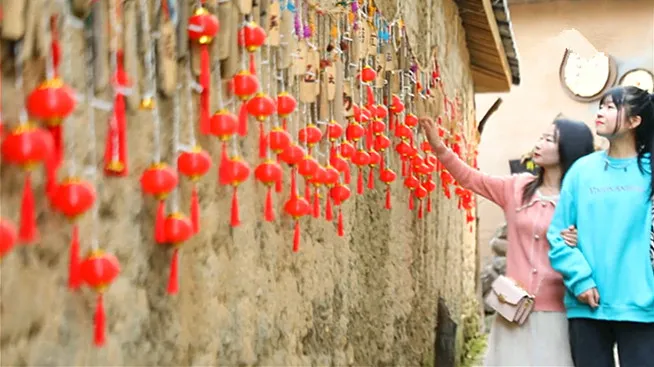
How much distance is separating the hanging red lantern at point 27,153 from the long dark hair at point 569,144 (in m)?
2.04

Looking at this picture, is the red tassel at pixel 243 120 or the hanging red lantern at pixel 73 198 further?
the red tassel at pixel 243 120

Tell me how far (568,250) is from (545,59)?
23.8ft

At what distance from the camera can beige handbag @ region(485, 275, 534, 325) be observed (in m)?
2.55

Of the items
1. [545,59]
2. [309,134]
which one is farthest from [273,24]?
[545,59]

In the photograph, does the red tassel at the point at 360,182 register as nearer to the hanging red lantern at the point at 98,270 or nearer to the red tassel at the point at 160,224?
the red tassel at the point at 160,224

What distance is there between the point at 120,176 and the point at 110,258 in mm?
208

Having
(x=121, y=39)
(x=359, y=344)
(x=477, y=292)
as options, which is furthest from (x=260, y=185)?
(x=477, y=292)

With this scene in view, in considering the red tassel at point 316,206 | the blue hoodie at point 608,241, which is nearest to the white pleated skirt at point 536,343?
the blue hoodie at point 608,241

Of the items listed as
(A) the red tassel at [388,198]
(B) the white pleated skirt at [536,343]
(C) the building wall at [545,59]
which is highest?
(C) the building wall at [545,59]

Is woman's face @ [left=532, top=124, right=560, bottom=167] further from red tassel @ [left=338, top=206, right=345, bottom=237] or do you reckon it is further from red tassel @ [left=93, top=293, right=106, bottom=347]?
red tassel @ [left=93, top=293, right=106, bottom=347]

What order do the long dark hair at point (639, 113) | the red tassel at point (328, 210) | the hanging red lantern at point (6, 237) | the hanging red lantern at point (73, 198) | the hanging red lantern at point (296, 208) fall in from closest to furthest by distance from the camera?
the hanging red lantern at point (6, 237), the hanging red lantern at point (73, 198), the hanging red lantern at point (296, 208), the red tassel at point (328, 210), the long dark hair at point (639, 113)

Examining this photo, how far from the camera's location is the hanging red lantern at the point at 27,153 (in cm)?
87

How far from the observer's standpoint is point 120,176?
Result: 120 centimetres

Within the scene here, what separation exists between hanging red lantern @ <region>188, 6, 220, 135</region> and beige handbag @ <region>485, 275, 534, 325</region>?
1485mm
